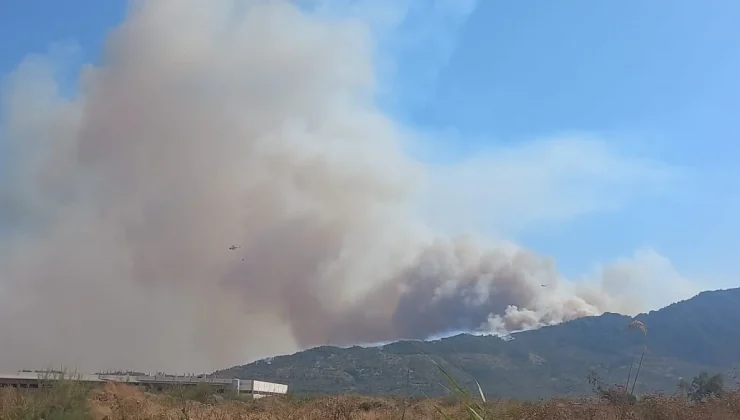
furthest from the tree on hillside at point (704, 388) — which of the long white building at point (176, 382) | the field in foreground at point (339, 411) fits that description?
the long white building at point (176, 382)

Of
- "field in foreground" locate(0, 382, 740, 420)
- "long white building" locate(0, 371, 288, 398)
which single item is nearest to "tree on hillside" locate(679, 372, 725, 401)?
"field in foreground" locate(0, 382, 740, 420)

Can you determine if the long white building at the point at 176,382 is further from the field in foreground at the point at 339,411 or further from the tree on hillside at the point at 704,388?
the tree on hillside at the point at 704,388

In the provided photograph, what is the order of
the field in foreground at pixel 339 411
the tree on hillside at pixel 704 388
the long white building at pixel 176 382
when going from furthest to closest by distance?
the long white building at pixel 176 382 < the tree on hillside at pixel 704 388 < the field in foreground at pixel 339 411

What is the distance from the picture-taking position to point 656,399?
25.9 m

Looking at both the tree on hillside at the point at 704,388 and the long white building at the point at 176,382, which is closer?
the tree on hillside at the point at 704,388

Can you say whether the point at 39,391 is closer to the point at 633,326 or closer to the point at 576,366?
the point at 633,326

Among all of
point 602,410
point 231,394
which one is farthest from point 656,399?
point 231,394

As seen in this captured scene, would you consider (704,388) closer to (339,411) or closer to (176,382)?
(339,411)

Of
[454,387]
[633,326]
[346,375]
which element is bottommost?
[454,387]

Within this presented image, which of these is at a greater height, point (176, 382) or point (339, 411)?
point (176, 382)

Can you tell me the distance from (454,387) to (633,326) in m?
6.60

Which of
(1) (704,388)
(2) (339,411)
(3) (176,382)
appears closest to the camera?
(2) (339,411)

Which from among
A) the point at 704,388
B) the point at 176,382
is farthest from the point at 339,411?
the point at 176,382

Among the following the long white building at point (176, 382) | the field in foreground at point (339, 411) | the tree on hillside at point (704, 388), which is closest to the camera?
the field in foreground at point (339, 411)
